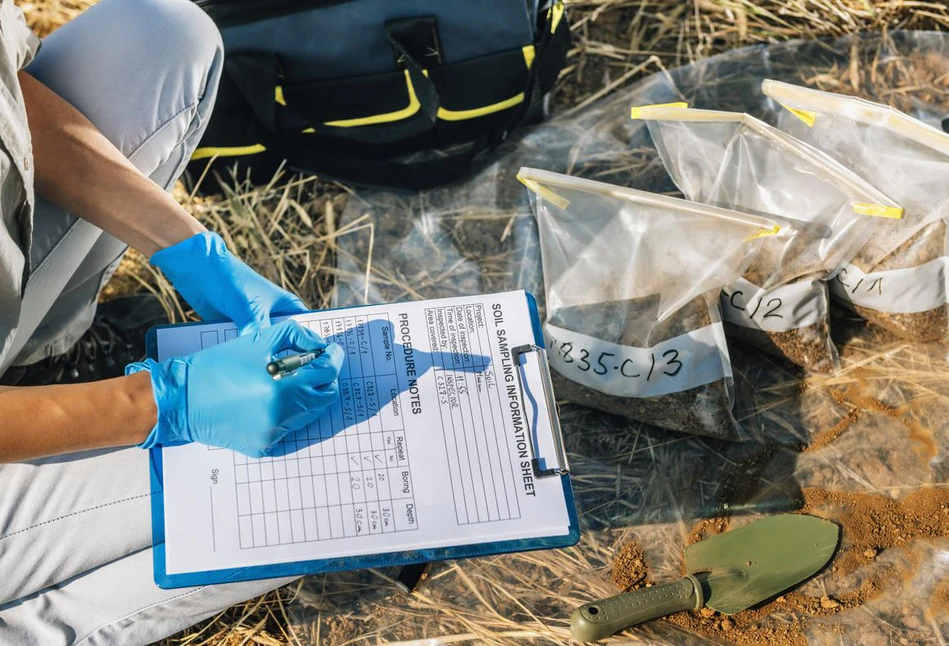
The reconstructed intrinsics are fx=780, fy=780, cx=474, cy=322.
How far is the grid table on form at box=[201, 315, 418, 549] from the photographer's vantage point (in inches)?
40.1

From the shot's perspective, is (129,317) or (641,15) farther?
(641,15)

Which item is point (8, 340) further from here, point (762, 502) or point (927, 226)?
point (927, 226)

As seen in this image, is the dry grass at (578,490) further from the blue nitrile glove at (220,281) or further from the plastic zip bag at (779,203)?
the blue nitrile glove at (220,281)

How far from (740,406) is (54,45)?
4.27 feet

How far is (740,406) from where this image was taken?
1434mm

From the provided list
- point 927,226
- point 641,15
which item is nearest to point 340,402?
point 927,226

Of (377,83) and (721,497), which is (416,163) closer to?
(377,83)

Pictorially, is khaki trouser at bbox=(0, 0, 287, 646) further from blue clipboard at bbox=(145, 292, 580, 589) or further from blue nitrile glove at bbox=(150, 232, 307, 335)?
blue nitrile glove at bbox=(150, 232, 307, 335)

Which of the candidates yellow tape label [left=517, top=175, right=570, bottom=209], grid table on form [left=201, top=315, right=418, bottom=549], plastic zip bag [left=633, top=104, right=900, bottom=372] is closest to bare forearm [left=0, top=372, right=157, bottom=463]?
grid table on form [left=201, top=315, right=418, bottom=549]

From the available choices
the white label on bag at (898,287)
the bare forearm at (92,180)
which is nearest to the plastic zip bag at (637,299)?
the white label on bag at (898,287)

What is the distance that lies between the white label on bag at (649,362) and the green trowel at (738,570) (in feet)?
0.86

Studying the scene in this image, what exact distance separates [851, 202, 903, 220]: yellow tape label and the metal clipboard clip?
A: 55cm

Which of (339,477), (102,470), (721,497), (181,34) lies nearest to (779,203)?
(721,497)

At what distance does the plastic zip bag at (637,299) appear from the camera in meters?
1.23
